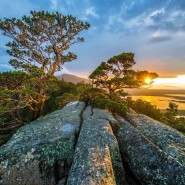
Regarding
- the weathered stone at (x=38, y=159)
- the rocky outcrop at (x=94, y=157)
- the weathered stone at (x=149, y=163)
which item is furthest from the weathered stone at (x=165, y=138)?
the weathered stone at (x=38, y=159)

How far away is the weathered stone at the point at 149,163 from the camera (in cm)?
814

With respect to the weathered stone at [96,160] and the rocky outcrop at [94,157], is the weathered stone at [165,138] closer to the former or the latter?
the rocky outcrop at [94,157]

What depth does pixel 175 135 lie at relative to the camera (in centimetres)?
1329

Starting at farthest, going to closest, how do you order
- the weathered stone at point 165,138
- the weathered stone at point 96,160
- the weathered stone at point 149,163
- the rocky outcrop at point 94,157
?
1. the weathered stone at point 165,138
2. the weathered stone at point 149,163
3. the rocky outcrop at point 94,157
4. the weathered stone at point 96,160

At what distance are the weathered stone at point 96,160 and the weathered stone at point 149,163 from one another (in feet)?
3.01

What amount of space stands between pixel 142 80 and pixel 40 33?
16500 mm

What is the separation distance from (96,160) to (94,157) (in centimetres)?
28

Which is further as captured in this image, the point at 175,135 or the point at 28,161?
the point at 175,135

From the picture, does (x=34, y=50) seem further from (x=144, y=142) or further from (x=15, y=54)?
(x=144, y=142)

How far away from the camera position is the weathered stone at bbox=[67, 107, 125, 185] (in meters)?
7.15

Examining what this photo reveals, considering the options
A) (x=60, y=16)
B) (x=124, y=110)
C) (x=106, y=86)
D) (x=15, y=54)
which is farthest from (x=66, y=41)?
(x=124, y=110)

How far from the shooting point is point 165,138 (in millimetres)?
12625

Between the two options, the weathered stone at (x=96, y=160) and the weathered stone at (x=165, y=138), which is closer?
the weathered stone at (x=96, y=160)

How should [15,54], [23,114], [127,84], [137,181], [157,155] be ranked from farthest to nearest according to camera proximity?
[23,114]
[15,54]
[127,84]
[137,181]
[157,155]
